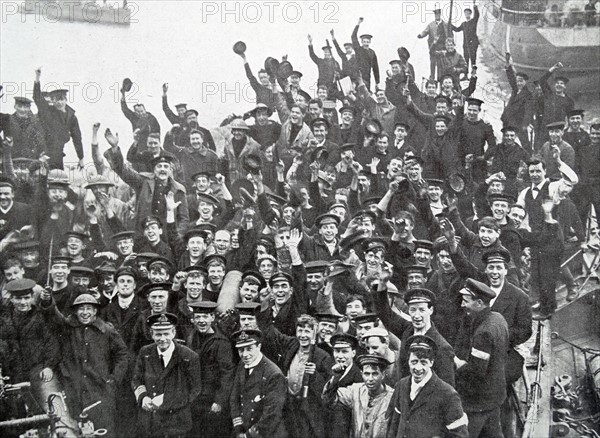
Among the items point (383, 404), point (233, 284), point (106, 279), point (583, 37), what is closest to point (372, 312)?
point (383, 404)

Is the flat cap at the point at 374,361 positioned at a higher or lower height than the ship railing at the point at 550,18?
lower

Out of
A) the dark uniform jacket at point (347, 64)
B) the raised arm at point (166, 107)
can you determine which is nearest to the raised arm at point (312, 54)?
the dark uniform jacket at point (347, 64)

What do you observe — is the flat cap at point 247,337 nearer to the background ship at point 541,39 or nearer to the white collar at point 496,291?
the white collar at point 496,291

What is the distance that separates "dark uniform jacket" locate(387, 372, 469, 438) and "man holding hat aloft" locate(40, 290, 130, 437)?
2.10 m

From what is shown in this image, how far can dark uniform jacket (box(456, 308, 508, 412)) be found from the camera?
5.00 metres

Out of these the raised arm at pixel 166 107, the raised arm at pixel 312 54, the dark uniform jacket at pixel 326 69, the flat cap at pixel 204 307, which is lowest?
the flat cap at pixel 204 307

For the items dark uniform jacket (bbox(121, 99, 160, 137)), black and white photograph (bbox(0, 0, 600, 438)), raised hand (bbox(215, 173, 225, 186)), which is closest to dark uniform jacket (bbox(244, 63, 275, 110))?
black and white photograph (bbox(0, 0, 600, 438))

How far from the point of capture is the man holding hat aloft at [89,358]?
545cm

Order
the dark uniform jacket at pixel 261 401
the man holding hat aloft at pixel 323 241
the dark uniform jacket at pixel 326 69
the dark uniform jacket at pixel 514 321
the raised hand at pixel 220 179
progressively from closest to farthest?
1. the dark uniform jacket at pixel 514 321
2. the dark uniform jacket at pixel 261 401
3. the man holding hat aloft at pixel 323 241
4. the raised hand at pixel 220 179
5. the dark uniform jacket at pixel 326 69

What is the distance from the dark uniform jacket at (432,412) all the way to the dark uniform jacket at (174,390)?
1513mm

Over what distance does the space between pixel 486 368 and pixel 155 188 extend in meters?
2.97

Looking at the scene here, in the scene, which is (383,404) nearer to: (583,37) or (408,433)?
(408,433)

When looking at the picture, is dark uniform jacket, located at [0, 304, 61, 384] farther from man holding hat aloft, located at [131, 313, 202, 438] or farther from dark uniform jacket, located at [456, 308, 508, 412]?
dark uniform jacket, located at [456, 308, 508, 412]

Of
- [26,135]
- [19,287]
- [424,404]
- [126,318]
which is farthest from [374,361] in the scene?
[26,135]
